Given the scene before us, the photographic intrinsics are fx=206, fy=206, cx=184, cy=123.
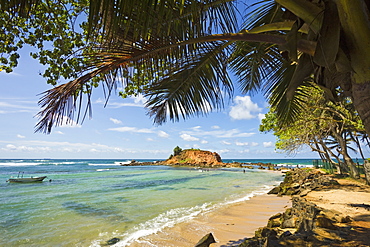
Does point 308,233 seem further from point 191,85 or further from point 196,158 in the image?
point 196,158

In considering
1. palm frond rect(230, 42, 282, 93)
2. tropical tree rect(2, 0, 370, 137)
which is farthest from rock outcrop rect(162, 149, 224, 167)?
tropical tree rect(2, 0, 370, 137)

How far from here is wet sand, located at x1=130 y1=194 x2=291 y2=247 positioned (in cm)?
536

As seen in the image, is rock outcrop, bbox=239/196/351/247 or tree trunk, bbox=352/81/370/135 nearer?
tree trunk, bbox=352/81/370/135

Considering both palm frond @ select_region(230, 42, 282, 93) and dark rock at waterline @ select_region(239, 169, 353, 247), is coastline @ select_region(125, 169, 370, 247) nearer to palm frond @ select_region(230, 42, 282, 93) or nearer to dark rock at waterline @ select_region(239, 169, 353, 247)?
dark rock at waterline @ select_region(239, 169, 353, 247)

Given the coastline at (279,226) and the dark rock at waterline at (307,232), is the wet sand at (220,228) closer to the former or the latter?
the coastline at (279,226)

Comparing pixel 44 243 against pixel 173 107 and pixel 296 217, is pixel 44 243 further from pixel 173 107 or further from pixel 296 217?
pixel 296 217

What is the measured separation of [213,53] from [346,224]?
4851 millimetres

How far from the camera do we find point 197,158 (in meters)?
60.9

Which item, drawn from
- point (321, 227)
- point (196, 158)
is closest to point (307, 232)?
point (321, 227)

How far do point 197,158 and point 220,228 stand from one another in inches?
2167

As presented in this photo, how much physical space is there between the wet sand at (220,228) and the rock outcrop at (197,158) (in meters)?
49.6

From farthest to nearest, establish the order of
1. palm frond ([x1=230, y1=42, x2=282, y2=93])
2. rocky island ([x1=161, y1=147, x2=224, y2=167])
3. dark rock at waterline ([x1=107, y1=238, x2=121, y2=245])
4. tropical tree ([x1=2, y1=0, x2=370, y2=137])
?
rocky island ([x1=161, y1=147, x2=224, y2=167]) → dark rock at waterline ([x1=107, y1=238, x2=121, y2=245]) → palm frond ([x1=230, y1=42, x2=282, y2=93]) → tropical tree ([x1=2, y1=0, x2=370, y2=137])

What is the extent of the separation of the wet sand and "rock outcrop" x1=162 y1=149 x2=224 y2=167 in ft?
163

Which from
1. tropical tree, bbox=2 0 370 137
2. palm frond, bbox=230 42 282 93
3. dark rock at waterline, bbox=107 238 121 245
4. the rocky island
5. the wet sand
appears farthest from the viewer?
the rocky island
